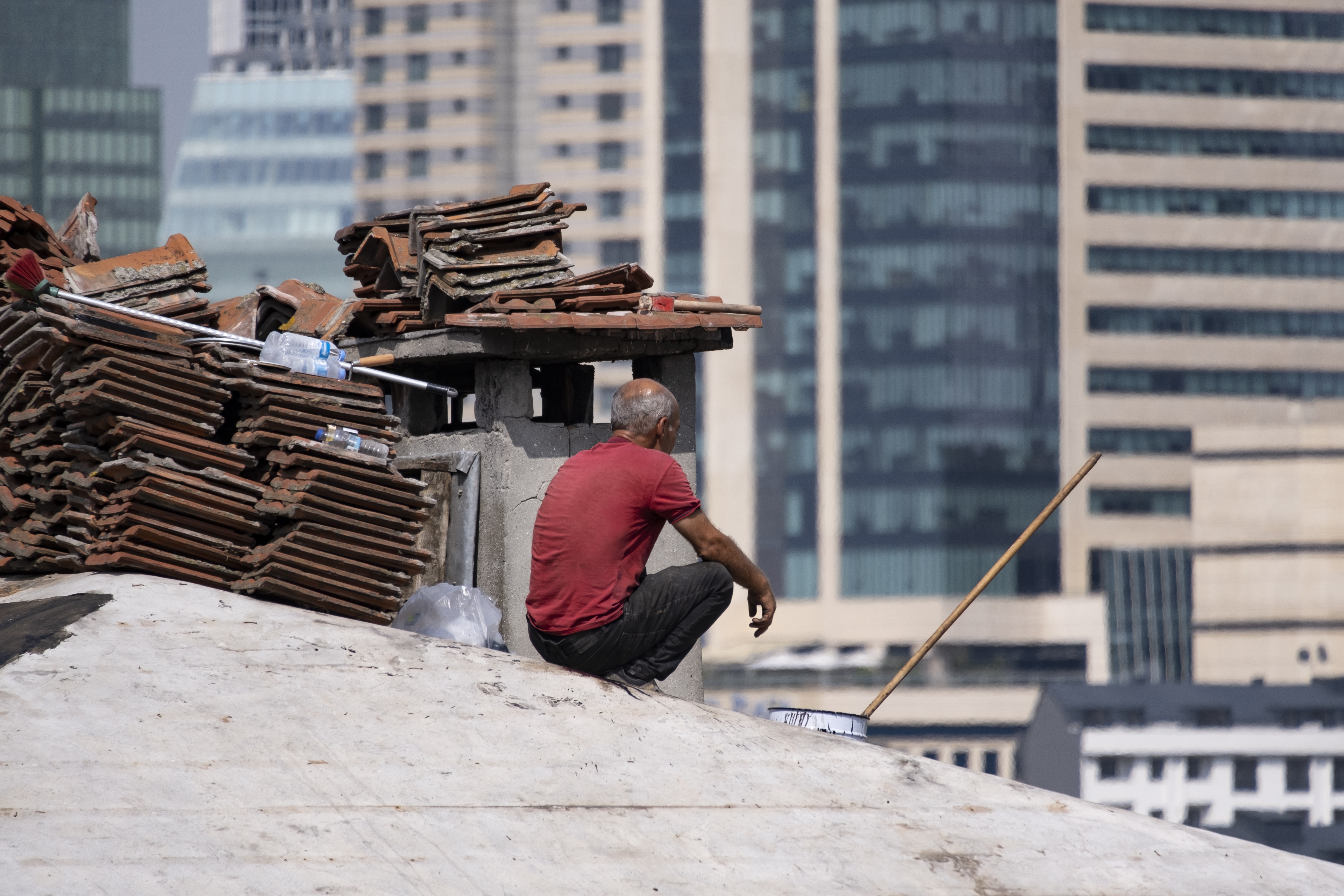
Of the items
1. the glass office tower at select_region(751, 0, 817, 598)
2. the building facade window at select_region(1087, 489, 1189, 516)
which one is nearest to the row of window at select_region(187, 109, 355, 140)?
the glass office tower at select_region(751, 0, 817, 598)

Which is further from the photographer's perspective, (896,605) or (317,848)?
(896,605)

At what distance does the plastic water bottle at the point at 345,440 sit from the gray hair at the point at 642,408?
2473mm

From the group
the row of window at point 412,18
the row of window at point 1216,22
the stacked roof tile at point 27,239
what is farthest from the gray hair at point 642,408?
the row of window at point 412,18

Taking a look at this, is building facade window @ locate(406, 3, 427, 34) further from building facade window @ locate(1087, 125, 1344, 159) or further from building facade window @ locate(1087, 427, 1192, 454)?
building facade window @ locate(1087, 427, 1192, 454)

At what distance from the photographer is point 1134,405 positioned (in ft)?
338

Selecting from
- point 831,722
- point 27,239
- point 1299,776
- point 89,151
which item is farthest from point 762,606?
point 89,151

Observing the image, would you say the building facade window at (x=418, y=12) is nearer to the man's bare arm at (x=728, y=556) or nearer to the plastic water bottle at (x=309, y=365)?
the plastic water bottle at (x=309, y=365)

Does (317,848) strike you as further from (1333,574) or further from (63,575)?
(1333,574)

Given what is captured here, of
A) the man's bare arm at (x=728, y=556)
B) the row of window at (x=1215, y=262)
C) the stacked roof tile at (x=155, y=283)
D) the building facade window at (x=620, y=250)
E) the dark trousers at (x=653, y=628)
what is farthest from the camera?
the building facade window at (x=620, y=250)

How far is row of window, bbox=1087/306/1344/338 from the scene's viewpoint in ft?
342

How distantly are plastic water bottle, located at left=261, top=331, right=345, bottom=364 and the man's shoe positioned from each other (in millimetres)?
3305

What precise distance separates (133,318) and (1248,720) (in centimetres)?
8661

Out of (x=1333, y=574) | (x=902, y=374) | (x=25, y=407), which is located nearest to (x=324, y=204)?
(x=902, y=374)

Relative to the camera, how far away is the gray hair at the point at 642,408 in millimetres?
8141
